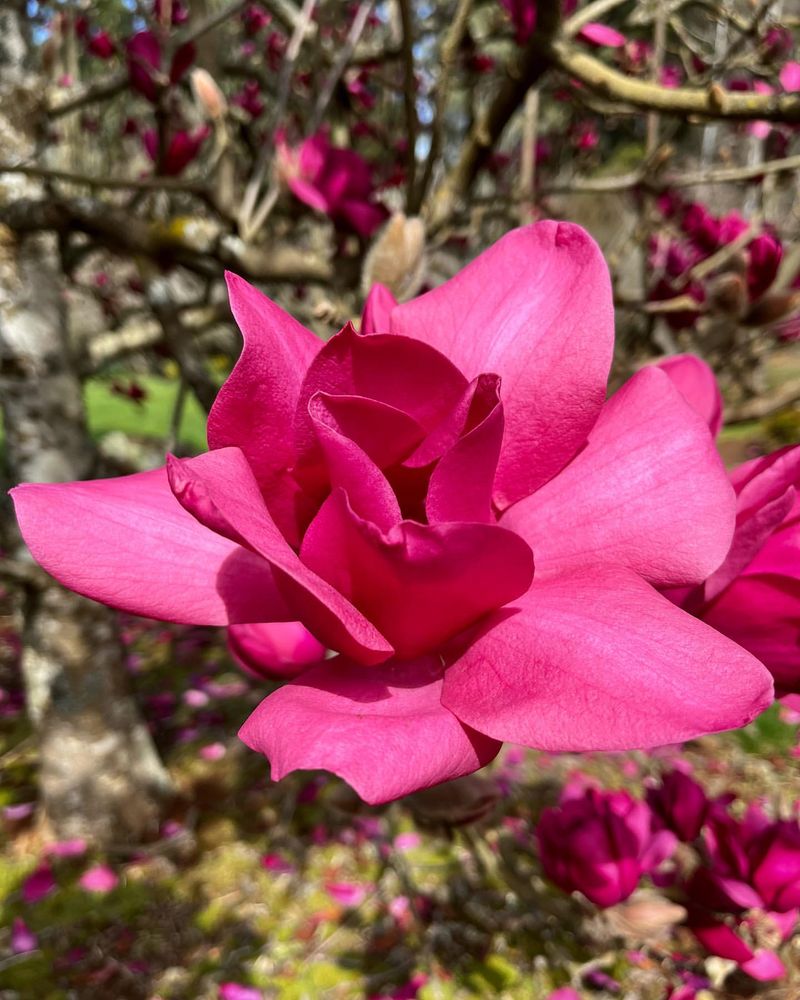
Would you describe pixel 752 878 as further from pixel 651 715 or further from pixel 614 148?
pixel 614 148

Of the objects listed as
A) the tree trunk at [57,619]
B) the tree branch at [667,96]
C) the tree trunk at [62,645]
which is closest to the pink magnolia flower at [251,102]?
the tree trunk at [57,619]

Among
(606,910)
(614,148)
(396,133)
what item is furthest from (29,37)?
(614,148)

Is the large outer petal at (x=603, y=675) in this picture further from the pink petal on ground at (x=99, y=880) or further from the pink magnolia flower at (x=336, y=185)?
the pink petal on ground at (x=99, y=880)

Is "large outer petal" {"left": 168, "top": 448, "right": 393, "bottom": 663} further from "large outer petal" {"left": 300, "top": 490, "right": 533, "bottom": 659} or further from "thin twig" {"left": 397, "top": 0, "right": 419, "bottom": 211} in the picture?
"thin twig" {"left": 397, "top": 0, "right": 419, "bottom": 211}

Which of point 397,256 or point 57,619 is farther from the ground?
point 397,256

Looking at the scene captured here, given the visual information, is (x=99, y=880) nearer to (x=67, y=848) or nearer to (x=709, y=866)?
(x=67, y=848)

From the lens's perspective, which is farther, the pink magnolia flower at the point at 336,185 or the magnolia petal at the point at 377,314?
the pink magnolia flower at the point at 336,185

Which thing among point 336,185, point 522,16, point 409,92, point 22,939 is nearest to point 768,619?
point 336,185
